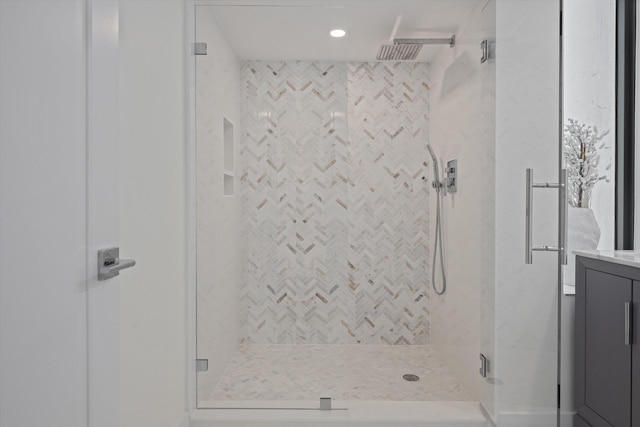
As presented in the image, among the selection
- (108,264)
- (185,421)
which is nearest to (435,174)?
(185,421)

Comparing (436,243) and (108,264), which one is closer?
(108,264)

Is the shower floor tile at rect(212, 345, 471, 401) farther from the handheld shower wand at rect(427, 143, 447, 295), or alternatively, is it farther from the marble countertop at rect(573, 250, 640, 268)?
the marble countertop at rect(573, 250, 640, 268)

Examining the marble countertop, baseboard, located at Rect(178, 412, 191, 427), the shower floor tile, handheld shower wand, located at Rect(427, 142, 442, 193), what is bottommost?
baseboard, located at Rect(178, 412, 191, 427)

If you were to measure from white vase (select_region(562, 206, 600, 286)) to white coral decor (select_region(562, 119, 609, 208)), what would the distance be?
0.05 meters

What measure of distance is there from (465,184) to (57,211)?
227 cm

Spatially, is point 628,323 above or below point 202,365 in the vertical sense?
above

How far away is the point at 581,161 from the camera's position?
2.44 meters

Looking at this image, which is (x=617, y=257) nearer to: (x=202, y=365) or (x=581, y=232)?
(x=581, y=232)

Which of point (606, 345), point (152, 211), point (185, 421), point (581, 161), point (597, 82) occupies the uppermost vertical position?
point (597, 82)

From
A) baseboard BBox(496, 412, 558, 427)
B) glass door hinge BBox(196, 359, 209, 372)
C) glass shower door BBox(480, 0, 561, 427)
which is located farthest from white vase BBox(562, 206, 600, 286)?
glass door hinge BBox(196, 359, 209, 372)

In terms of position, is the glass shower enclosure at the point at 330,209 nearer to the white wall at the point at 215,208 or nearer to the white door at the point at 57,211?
the white wall at the point at 215,208

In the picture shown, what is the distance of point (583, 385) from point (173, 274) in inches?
76.8

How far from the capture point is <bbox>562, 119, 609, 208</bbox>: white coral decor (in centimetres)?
243

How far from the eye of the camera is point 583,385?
2178 millimetres
